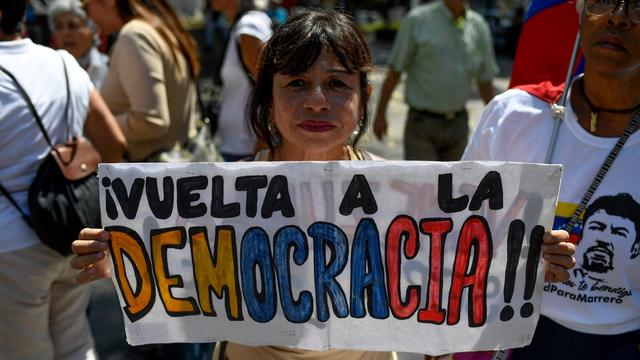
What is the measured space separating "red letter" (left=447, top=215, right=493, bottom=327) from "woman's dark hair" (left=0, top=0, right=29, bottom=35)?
1.66 meters

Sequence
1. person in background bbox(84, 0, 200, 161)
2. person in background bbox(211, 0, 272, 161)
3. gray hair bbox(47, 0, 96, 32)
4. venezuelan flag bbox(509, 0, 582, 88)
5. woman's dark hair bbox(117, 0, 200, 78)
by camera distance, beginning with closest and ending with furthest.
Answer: venezuelan flag bbox(509, 0, 582, 88), person in background bbox(84, 0, 200, 161), woman's dark hair bbox(117, 0, 200, 78), person in background bbox(211, 0, 272, 161), gray hair bbox(47, 0, 96, 32)

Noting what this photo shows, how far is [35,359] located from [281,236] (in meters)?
1.31

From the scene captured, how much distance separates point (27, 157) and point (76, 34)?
70.9 inches

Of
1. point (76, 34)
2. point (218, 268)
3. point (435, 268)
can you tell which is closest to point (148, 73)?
point (76, 34)

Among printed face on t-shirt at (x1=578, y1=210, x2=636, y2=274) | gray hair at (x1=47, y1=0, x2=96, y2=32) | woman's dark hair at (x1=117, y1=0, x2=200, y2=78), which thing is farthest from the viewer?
gray hair at (x1=47, y1=0, x2=96, y2=32)

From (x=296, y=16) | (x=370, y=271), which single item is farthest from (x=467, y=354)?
(x=296, y=16)

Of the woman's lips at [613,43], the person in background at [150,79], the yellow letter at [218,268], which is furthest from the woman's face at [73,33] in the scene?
the woman's lips at [613,43]

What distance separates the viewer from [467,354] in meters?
1.83

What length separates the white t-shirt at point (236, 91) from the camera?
3.51 meters

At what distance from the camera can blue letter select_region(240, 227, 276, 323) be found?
157 centimetres

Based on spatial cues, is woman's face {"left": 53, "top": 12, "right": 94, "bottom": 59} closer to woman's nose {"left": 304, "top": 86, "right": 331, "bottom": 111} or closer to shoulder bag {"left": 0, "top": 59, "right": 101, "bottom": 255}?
shoulder bag {"left": 0, "top": 59, "right": 101, "bottom": 255}

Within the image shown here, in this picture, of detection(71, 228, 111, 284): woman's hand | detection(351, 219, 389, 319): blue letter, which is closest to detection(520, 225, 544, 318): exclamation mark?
detection(351, 219, 389, 319): blue letter

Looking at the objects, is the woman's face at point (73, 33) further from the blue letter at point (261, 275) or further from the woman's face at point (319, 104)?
the blue letter at point (261, 275)

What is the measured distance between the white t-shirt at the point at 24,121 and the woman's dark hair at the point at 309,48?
81 cm
